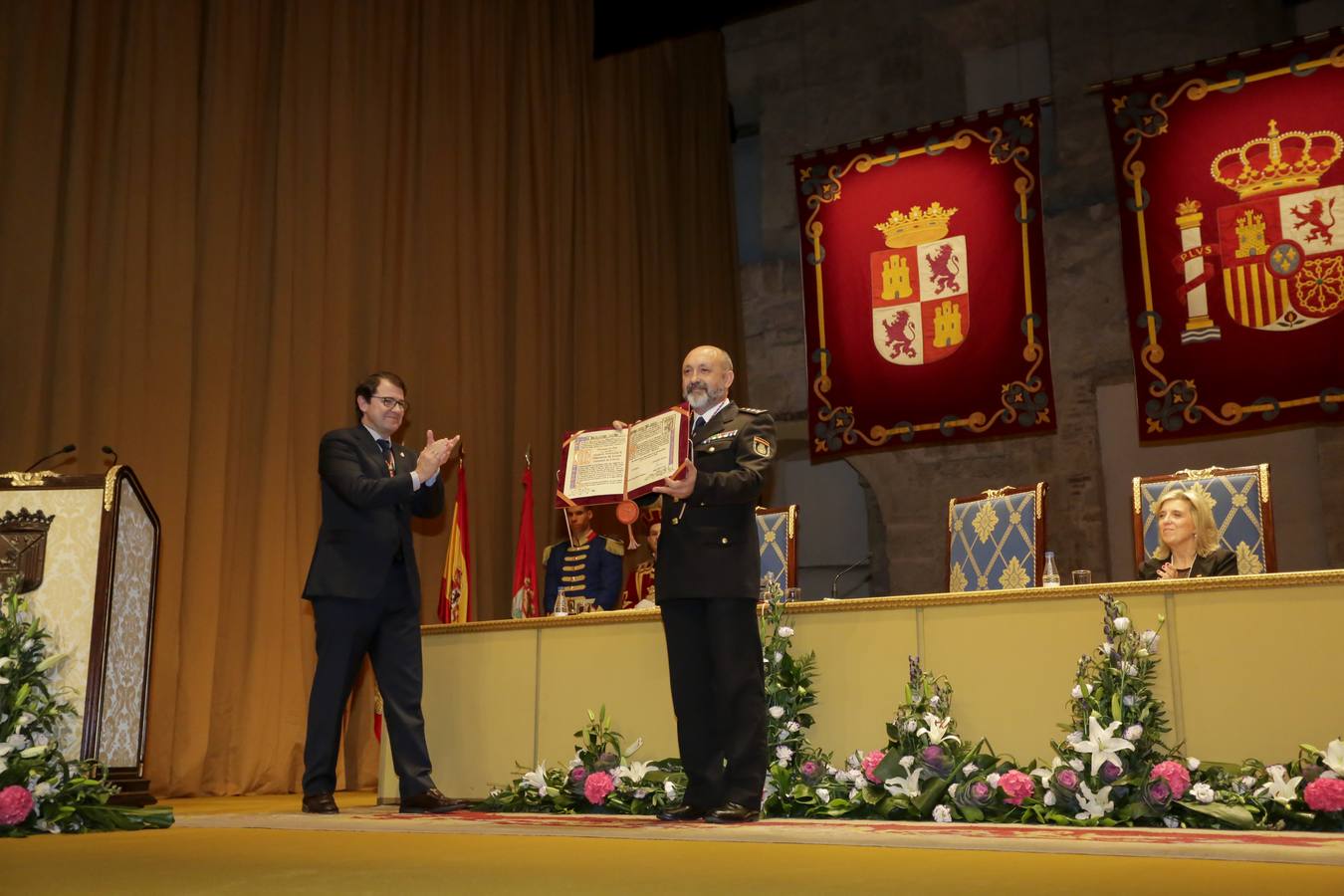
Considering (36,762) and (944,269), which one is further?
(944,269)

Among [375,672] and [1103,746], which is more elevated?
[375,672]

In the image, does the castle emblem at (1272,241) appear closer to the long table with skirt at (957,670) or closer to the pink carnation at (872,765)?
the long table with skirt at (957,670)

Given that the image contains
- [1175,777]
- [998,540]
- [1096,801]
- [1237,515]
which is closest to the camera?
[1175,777]

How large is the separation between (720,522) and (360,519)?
1.42 m

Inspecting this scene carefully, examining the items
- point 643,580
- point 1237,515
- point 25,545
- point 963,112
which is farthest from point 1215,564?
point 963,112

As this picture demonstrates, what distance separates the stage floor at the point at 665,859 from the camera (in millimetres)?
2182

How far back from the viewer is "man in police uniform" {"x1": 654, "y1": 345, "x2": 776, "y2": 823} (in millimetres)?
3600

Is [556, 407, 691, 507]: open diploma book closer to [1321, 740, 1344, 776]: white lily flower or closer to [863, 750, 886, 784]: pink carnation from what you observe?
[863, 750, 886, 784]: pink carnation

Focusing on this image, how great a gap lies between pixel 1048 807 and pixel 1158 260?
4.57m

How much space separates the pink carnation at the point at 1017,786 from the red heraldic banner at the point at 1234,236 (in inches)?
158

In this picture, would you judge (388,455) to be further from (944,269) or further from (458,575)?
(944,269)

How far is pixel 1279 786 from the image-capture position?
3.28 metres

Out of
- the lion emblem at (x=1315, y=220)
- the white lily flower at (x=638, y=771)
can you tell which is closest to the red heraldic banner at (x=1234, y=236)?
the lion emblem at (x=1315, y=220)

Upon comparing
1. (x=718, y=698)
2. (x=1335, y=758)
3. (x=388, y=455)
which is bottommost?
(x=1335, y=758)
